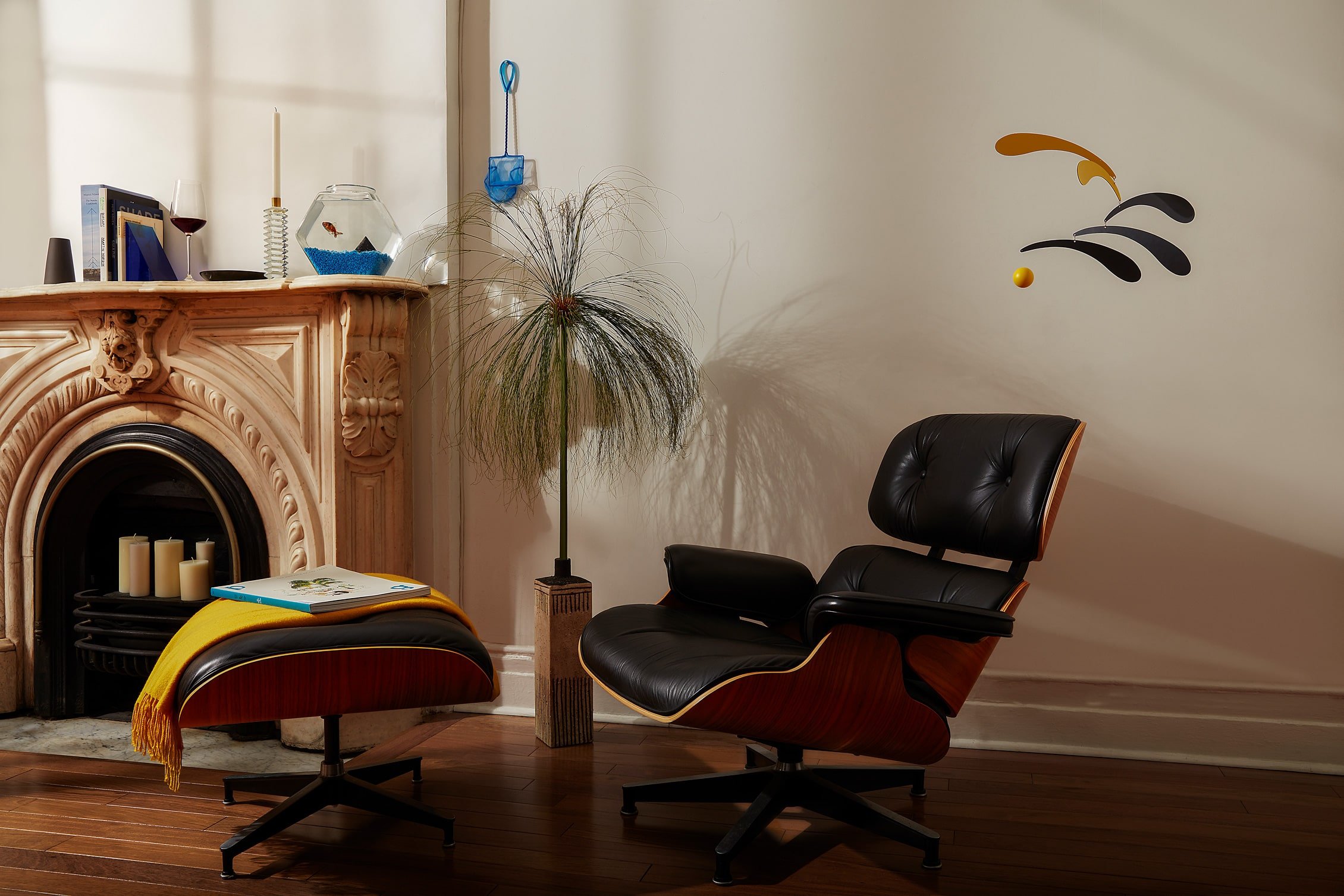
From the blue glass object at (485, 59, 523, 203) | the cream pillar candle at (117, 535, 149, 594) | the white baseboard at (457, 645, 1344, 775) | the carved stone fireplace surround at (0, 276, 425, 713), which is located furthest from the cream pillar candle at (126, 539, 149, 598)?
the white baseboard at (457, 645, 1344, 775)

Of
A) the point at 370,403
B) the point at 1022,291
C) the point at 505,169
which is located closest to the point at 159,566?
the point at 370,403

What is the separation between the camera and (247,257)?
312cm

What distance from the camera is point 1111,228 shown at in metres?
2.67

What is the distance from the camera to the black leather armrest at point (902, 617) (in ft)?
5.84

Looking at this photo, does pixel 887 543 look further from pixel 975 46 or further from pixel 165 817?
pixel 165 817

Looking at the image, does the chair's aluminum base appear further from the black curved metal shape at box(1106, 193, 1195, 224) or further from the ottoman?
the black curved metal shape at box(1106, 193, 1195, 224)

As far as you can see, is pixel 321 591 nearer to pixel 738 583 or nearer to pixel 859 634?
pixel 738 583

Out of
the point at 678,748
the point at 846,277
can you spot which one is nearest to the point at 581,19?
the point at 846,277

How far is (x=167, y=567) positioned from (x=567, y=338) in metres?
1.42

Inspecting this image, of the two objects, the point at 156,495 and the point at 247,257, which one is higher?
the point at 247,257

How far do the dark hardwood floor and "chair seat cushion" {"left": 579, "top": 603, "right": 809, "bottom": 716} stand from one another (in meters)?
0.38

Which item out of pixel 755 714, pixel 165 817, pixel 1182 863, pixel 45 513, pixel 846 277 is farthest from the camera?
pixel 45 513

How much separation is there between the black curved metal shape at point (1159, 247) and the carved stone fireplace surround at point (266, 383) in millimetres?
1959

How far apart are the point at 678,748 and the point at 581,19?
2.16 meters
